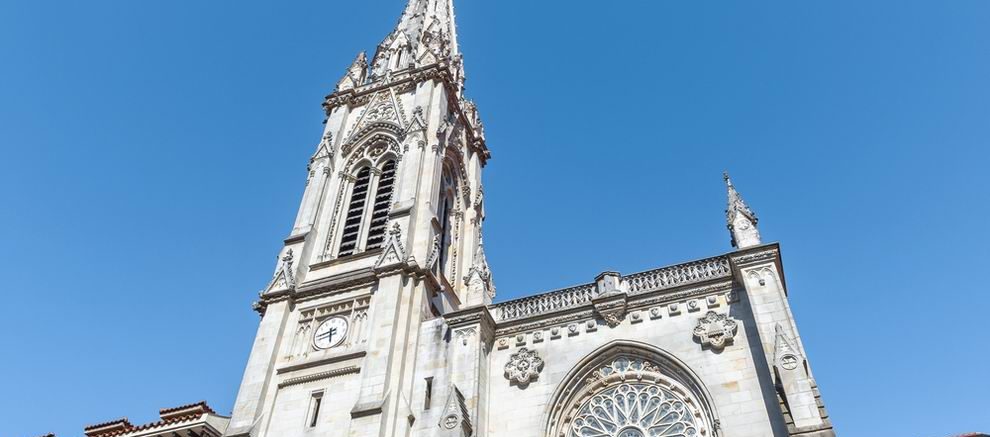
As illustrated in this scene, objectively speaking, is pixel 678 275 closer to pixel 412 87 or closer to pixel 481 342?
pixel 481 342

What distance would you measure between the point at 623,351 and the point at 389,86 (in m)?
16.0

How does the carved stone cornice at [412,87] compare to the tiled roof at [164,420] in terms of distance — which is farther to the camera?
the carved stone cornice at [412,87]

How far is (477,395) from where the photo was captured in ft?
59.8

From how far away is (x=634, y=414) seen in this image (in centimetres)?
1741

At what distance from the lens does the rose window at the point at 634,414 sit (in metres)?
16.9

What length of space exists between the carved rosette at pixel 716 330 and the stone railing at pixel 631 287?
1.09 metres

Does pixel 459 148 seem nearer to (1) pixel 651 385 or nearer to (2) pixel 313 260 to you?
(2) pixel 313 260

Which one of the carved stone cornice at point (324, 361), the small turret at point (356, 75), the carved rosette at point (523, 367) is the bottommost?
the carved rosette at point (523, 367)

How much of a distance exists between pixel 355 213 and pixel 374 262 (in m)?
3.30

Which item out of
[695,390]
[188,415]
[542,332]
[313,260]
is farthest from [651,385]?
[188,415]

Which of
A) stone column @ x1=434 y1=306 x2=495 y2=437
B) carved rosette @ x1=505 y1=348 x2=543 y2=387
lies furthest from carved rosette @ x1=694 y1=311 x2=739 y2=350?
stone column @ x1=434 y1=306 x2=495 y2=437

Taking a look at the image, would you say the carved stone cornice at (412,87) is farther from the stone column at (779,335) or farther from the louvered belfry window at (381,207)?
the stone column at (779,335)

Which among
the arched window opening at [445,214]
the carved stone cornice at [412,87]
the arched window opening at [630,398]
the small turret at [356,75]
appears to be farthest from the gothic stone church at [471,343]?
the small turret at [356,75]

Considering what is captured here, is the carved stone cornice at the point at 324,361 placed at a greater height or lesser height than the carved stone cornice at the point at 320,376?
greater
